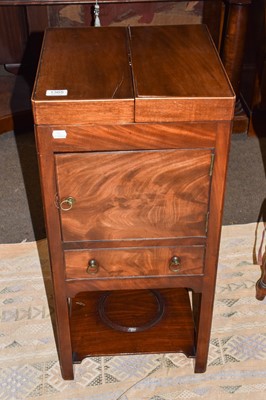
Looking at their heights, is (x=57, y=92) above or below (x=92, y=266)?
above

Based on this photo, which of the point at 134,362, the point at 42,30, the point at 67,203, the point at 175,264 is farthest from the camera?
the point at 42,30

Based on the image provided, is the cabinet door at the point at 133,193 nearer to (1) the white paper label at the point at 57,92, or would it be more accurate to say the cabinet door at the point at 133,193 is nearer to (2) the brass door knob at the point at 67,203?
(2) the brass door knob at the point at 67,203

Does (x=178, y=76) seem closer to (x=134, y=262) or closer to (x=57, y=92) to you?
(x=57, y=92)

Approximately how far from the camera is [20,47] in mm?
3021

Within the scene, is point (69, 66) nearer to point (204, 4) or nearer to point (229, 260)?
point (229, 260)

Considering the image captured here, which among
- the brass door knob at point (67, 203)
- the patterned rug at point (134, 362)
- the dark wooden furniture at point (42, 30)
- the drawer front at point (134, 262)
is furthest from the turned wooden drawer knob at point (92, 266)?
the dark wooden furniture at point (42, 30)

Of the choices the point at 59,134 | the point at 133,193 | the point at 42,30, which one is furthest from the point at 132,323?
the point at 42,30

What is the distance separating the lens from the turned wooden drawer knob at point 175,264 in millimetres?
1292

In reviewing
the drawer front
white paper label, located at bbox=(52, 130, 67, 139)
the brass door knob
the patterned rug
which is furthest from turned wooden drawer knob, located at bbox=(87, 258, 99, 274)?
the patterned rug

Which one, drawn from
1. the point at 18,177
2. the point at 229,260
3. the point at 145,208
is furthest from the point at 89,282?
the point at 18,177

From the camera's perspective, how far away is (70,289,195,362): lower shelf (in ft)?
5.17

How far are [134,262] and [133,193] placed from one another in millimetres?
194

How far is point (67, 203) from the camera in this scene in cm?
119

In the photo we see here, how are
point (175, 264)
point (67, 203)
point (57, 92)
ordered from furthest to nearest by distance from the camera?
point (175, 264), point (67, 203), point (57, 92)
